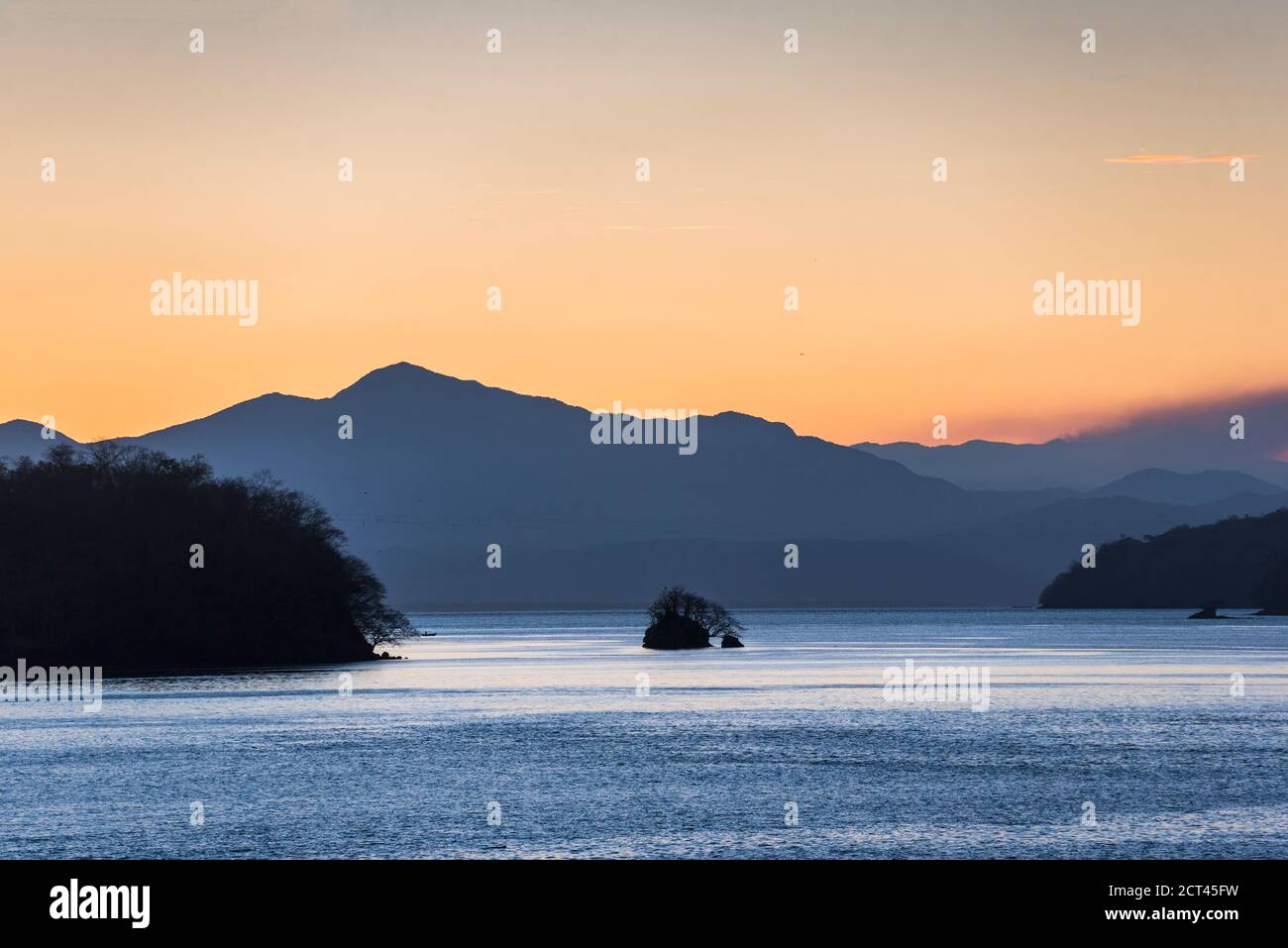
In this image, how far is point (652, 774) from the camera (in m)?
59.7

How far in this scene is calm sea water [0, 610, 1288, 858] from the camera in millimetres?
42688

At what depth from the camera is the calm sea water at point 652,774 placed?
4269 cm

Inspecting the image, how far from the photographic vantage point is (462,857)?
39.1 meters
